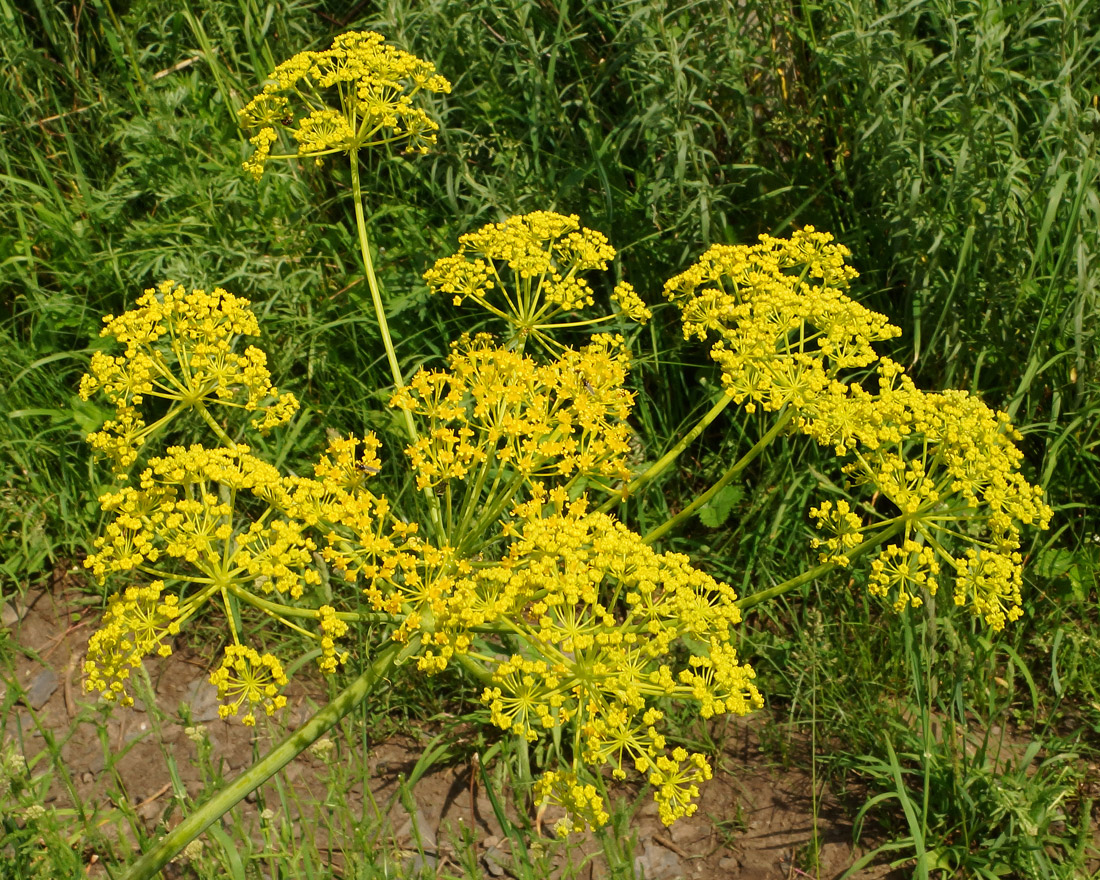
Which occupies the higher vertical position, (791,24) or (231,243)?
(791,24)

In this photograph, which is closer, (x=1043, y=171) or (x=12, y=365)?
(x=1043, y=171)

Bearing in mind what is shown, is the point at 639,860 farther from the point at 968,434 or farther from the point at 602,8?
the point at 602,8

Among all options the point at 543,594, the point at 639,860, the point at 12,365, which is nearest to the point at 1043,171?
the point at 543,594

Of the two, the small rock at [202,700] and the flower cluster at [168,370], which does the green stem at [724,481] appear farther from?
the small rock at [202,700]

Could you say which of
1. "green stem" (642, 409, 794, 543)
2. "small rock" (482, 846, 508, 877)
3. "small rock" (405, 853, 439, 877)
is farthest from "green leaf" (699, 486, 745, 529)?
"small rock" (405, 853, 439, 877)

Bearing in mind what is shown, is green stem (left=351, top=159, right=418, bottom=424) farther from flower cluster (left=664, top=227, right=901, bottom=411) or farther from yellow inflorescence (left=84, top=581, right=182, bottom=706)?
flower cluster (left=664, top=227, right=901, bottom=411)

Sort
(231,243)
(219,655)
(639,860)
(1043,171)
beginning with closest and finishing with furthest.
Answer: (639,860), (1043,171), (219,655), (231,243)

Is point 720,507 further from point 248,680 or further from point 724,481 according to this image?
point 248,680

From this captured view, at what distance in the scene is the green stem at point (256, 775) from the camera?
7.99 feet

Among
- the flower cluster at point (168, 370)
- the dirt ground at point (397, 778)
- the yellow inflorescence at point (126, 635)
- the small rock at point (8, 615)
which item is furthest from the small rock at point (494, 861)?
the small rock at point (8, 615)

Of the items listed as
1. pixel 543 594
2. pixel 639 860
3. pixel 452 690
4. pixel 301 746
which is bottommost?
pixel 639 860

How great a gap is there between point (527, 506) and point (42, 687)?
3.17 meters

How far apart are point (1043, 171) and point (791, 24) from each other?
1.47 m

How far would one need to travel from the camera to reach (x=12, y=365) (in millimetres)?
4891
